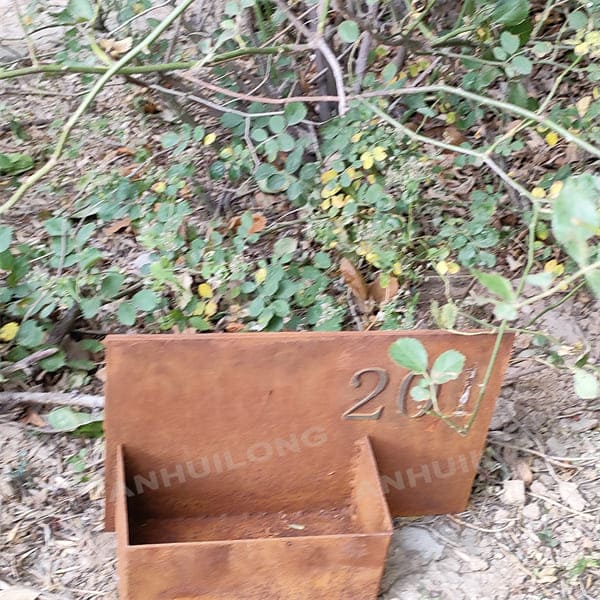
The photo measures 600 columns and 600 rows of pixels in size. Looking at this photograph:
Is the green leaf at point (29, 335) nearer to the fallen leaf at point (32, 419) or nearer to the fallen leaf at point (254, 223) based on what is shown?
the fallen leaf at point (32, 419)

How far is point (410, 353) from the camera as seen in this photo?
1008 mm

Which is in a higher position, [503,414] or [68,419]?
[68,419]

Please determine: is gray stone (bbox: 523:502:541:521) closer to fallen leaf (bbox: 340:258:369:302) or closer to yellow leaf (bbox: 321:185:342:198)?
fallen leaf (bbox: 340:258:369:302)

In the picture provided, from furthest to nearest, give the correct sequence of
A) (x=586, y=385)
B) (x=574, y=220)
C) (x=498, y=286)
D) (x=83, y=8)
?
(x=83, y=8)
(x=586, y=385)
(x=498, y=286)
(x=574, y=220)

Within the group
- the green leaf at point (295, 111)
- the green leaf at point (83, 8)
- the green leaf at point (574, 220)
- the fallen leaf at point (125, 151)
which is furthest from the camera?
the fallen leaf at point (125, 151)

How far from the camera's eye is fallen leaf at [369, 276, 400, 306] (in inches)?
57.0

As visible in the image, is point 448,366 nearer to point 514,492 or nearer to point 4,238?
point 514,492

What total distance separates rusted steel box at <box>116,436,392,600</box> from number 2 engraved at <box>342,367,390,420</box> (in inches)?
1.8

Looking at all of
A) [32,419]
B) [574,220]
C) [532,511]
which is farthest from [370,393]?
[32,419]

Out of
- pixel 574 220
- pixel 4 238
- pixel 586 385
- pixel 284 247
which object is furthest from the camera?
pixel 284 247

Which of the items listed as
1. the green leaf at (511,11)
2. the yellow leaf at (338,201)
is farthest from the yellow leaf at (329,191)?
the green leaf at (511,11)

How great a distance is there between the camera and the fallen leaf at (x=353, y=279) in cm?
147

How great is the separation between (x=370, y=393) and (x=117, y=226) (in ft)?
2.41

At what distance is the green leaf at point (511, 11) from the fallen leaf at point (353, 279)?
0.48 metres
